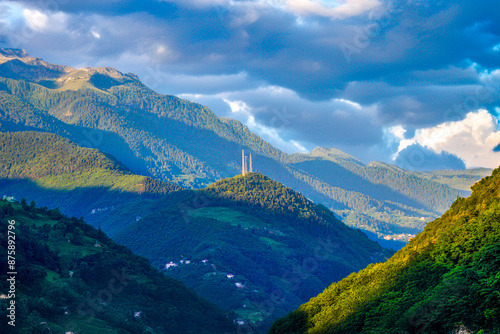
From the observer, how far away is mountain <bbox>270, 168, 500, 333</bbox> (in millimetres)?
46625

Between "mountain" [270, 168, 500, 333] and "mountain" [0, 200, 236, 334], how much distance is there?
37164 mm

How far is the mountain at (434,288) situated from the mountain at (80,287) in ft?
122

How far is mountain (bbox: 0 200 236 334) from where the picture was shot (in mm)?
90000

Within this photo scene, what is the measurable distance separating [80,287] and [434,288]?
8175 centimetres

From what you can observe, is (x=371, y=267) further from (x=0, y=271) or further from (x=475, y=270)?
(x=0, y=271)

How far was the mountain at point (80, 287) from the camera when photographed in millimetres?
90000

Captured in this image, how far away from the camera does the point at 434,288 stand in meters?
55.3

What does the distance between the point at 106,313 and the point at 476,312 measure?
Answer: 256 ft

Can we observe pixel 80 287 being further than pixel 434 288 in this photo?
Yes

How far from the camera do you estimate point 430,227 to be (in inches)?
2938

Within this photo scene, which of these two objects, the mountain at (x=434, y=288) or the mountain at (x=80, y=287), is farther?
the mountain at (x=80, y=287)

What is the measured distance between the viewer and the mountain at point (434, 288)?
153ft

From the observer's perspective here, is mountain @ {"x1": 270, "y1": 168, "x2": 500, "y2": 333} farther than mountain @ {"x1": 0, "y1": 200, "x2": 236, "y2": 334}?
No

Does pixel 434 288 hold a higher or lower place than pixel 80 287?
lower
